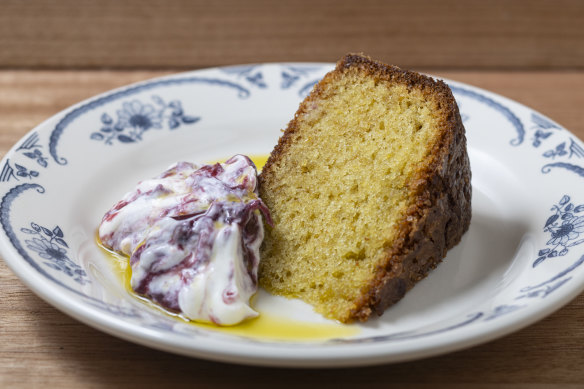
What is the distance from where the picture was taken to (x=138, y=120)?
4.07 metres

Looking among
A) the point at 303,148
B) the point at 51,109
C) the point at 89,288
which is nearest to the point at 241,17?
the point at 51,109

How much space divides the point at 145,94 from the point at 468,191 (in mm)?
2070

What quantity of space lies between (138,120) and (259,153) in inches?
29.0

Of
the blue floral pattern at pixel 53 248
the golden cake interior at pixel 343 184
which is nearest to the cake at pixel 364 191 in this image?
the golden cake interior at pixel 343 184

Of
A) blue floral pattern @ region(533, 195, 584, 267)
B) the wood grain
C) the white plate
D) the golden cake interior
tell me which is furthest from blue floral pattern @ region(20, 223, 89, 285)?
the wood grain

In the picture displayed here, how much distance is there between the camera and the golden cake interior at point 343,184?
288cm

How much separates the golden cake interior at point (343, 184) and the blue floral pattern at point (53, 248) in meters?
0.76

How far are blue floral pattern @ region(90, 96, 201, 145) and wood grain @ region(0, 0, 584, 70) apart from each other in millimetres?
2079

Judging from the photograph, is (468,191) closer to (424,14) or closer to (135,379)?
(135,379)

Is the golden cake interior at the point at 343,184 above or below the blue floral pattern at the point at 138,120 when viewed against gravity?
above

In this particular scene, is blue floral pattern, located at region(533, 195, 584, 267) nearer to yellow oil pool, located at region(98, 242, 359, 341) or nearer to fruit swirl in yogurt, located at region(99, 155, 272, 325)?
yellow oil pool, located at region(98, 242, 359, 341)

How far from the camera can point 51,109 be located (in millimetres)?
4664

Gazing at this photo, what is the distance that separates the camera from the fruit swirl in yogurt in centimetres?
263

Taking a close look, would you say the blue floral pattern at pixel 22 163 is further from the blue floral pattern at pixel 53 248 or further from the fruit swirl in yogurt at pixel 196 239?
the fruit swirl in yogurt at pixel 196 239
